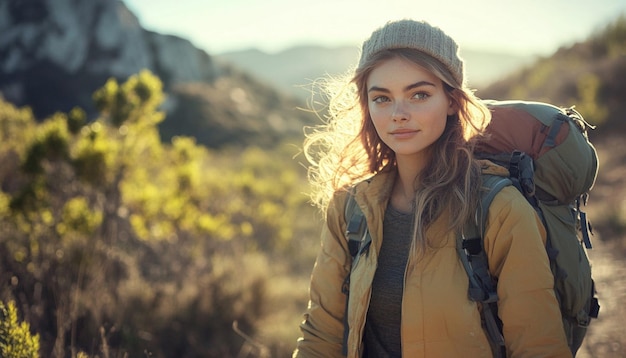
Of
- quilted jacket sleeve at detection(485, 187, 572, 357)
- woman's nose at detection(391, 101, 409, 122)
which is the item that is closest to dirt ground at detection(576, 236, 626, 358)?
quilted jacket sleeve at detection(485, 187, 572, 357)

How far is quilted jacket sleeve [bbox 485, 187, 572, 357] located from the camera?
1562 millimetres

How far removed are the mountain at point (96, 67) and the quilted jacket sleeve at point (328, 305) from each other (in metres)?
27.3

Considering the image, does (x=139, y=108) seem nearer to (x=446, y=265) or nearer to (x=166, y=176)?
(x=166, y=176)

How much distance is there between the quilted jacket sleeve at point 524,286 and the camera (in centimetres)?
156

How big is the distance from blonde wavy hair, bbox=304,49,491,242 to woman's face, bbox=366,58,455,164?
39 millimetres

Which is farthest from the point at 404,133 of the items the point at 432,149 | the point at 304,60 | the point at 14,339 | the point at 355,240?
the point at 304,60

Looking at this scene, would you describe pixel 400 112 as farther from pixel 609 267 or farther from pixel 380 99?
pixel 609 267

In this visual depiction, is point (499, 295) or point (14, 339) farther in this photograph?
point (14, 339)

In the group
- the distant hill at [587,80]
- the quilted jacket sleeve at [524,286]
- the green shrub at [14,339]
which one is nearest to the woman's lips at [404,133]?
the quilted jacket sleeve at [524,286]

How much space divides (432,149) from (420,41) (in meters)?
0.45

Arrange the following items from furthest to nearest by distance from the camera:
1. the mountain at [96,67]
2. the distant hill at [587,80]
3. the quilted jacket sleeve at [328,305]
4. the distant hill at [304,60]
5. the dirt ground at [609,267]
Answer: the distant hill at [304,60], the mountain at [96,67], the distant hill at [587,80], the dirt ground at [609,267], the quilted jacket sleeve at [328,305]

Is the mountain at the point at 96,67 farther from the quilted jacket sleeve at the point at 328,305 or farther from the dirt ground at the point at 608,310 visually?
the quilted jacket sleeve at the point at 328,305

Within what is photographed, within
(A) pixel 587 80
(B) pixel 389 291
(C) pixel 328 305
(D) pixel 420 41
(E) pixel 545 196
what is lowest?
(C) pixel 328 305

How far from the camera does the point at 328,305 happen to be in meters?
2.07
